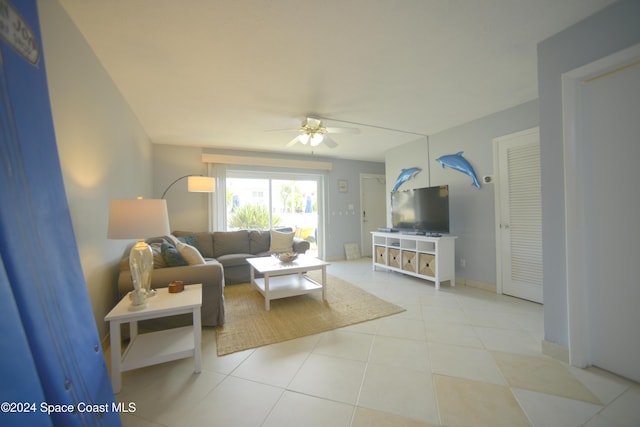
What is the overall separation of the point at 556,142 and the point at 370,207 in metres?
4.38

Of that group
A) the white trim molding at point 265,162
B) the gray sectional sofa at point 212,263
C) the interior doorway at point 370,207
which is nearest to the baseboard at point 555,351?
the gray sectional sofa at point 212,263

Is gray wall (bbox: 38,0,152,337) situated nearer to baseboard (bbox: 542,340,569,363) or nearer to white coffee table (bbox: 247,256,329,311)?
white coffee table (bbox: 247,256,329,311)

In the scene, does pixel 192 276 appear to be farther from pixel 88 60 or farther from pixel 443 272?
pixel 443 272

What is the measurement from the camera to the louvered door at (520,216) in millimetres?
2785

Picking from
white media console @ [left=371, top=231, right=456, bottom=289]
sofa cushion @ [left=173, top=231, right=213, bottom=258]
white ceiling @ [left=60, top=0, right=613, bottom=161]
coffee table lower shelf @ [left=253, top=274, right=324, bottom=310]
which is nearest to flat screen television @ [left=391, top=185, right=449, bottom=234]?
white media console @ [left=371, top=231, right=456, bottom=289]

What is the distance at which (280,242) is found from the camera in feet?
14.4

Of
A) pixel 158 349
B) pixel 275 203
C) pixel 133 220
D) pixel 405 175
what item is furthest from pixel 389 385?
pixel 275 203

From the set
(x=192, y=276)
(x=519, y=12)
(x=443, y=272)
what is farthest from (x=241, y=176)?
(x=519, y=12)

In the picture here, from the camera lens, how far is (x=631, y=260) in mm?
1474

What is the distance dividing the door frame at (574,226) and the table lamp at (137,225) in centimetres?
285

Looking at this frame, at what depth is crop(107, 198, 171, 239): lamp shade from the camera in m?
1.61

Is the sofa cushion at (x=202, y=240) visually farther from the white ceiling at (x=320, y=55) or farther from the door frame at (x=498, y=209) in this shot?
the door frame at (x=498, y=209)

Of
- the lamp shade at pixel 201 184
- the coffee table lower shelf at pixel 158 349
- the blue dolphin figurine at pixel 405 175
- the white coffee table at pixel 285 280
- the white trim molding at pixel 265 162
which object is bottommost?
the coffee table lower shelf at pixel 158 349

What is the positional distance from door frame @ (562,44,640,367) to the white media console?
5.51 ft
